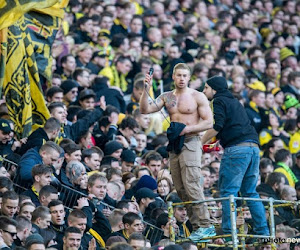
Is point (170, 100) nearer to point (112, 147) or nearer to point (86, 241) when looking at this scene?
point (86, 241)

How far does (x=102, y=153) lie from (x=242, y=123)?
3.23 m

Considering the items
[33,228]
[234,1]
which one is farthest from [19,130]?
[234,1]

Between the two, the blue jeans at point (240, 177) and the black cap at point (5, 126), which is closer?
the blue jeans at point (240, 177)

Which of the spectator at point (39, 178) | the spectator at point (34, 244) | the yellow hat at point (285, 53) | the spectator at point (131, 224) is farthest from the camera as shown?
the yellow hat at point (285, 53)

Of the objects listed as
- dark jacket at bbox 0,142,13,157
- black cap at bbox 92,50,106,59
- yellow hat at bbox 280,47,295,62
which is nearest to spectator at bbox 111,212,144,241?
dark jacket at bbox 0,142,13,157

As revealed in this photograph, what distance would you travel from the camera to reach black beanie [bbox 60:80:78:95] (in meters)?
19.7

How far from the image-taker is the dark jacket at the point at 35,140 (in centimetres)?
1723

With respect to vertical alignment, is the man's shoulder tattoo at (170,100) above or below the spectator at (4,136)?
above

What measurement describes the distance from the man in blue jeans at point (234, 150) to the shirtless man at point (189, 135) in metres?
0.22

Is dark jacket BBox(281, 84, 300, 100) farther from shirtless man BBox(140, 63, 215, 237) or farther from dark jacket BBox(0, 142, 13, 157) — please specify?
shirtless man BBox(140, 63, 215, 237)

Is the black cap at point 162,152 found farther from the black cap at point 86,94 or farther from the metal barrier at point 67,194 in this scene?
the metal barrier at point 67,194

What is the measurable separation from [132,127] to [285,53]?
369 inches

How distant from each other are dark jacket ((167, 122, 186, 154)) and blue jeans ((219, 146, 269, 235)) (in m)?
0.71

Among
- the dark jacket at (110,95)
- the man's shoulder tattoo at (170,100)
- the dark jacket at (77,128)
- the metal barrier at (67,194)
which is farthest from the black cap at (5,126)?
the dark jacket at (110,95)
